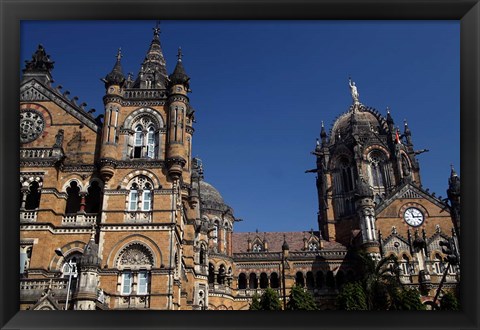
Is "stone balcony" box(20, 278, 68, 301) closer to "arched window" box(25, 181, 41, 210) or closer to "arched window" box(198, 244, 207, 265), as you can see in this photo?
"arched window" box(25, 181, 41, 210)

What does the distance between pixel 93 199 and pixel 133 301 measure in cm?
760

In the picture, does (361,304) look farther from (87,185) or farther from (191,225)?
(87,185)

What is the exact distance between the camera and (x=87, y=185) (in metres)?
30.0

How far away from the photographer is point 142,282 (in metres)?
27.5

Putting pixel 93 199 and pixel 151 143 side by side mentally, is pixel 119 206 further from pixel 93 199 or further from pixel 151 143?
pixel 151 143

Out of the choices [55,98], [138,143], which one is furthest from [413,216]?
[55,98]

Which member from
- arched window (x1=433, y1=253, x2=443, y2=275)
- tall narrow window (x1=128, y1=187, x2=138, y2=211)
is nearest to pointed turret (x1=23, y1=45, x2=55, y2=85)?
tall narrow window (x1=128, y1=187, x2=138, y2=211)

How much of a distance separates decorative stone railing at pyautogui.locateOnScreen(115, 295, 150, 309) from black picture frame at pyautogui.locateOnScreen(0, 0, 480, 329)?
54.1ft

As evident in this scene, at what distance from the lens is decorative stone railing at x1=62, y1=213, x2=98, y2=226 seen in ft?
95.2

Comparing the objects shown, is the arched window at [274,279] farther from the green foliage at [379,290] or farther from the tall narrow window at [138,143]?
the tall narrow window at [138,143]

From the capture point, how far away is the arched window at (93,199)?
30622 mm
